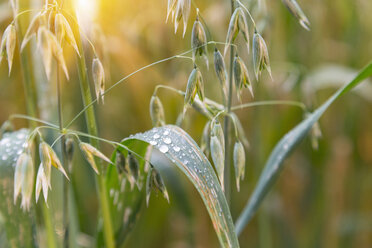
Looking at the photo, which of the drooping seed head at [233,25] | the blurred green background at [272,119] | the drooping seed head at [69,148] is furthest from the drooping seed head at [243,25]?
the blurred green background at [272,119]

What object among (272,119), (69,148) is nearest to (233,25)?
(69,148)

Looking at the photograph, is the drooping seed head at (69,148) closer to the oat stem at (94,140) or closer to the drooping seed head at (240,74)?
the oat stem at (94,140)

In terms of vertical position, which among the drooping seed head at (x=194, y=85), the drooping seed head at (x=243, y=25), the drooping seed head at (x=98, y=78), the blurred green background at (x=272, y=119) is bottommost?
the blurred green background at (x=272, y=119)

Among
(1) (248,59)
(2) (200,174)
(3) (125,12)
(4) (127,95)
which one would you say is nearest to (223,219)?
(2) (200,174)

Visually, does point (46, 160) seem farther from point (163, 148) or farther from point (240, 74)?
point (240, 74)

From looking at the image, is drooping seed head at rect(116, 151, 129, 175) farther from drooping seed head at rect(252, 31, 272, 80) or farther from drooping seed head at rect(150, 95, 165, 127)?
drooping seed head at rect(252, 31, 272, 80)

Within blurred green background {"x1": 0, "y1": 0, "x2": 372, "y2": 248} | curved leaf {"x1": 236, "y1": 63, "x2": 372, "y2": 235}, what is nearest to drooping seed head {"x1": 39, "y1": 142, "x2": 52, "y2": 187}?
curved leaf {"x1": 236, "y1": 63, "x2": 372, "y2": 235}

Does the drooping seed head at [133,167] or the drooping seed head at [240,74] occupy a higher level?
the drooping seed head at [240,74]
